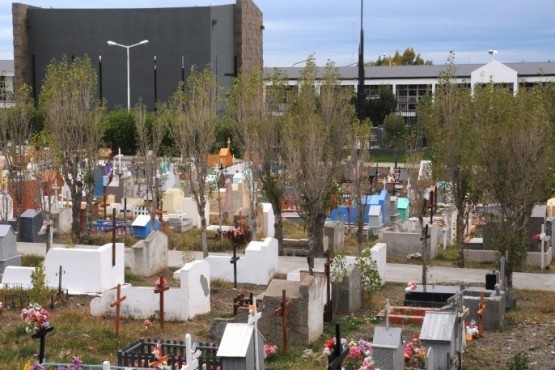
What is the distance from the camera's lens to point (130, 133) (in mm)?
57750

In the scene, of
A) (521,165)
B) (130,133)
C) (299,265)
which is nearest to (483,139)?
(521,165)

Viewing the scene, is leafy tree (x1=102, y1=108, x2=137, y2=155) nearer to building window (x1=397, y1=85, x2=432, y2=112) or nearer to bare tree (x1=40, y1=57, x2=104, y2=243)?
bare tree (x1=40, y1=57, x2=104, y2=243)

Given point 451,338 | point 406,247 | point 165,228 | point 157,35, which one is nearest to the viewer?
point 451,338

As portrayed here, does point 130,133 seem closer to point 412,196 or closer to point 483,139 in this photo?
point 412,196

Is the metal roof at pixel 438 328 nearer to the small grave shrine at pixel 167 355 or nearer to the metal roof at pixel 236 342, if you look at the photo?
the metal roof at pixel 236 342

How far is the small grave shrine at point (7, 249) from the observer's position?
73.5 ft

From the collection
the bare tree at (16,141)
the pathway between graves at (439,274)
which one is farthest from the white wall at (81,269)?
the bare tree at (16,141)

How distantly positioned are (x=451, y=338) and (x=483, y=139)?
893 cm

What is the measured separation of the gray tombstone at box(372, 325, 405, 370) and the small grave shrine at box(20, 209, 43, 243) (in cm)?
1741

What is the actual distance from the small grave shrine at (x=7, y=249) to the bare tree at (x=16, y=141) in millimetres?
6312

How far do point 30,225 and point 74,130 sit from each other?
3221mm

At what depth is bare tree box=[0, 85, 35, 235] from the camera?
2988cm

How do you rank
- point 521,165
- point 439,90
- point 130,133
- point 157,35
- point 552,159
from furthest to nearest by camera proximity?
point 157,35, point 130,133, point 439,90, point 552,159, point 521,165

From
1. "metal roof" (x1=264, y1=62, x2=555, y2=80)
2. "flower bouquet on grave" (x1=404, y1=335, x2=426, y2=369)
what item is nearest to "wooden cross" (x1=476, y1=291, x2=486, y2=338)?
"flower bouquet on grave" (x1=404, y1=335, x2=426, y2=369)
